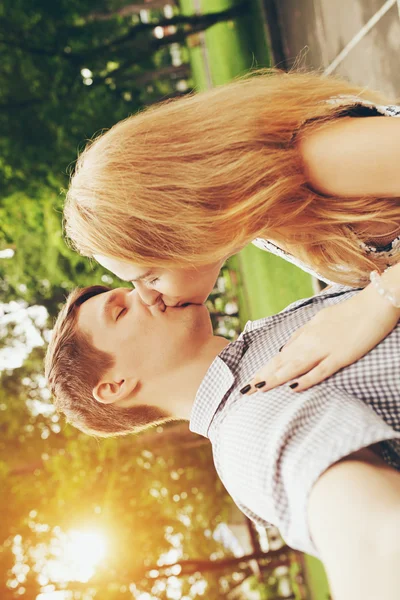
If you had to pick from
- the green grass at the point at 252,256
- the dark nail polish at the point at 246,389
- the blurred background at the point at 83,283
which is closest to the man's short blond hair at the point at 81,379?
the dark nail polish at the point at 246,389

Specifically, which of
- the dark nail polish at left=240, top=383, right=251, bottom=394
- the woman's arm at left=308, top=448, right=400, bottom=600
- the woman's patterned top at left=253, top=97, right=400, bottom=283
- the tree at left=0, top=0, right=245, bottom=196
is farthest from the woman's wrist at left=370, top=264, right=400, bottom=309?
the tree at left=0, top=0, right=245, bottom=196

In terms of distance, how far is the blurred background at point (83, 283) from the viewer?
10609mm

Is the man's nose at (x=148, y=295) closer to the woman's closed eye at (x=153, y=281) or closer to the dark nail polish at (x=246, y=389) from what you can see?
the woman's closed eye at (x=153, y=281)

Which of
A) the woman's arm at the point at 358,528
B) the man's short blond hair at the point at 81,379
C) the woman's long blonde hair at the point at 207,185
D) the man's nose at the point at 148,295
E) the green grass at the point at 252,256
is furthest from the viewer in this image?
the green grass at the point at 252,256

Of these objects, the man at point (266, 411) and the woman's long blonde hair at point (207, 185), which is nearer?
the man at point (266, 411)

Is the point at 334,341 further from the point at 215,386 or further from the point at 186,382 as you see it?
the point at 186,382

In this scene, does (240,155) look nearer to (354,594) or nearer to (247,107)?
(247,107)

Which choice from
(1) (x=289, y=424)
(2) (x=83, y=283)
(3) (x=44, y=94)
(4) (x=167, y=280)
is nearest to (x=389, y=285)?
(1) (x=289, y=424)

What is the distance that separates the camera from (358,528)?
1.54 m

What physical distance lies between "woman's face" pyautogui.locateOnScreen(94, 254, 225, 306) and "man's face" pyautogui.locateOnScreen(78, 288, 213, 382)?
0.16ft

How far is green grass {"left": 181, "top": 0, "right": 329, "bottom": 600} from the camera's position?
42.6 feet

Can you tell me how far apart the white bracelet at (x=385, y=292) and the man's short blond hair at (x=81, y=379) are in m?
1.28

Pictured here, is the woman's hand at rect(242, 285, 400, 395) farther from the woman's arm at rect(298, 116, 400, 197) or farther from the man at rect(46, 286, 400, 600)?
the woman's arm at rect(298, 116, 400, 197)

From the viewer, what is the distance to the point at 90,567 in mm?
11023
